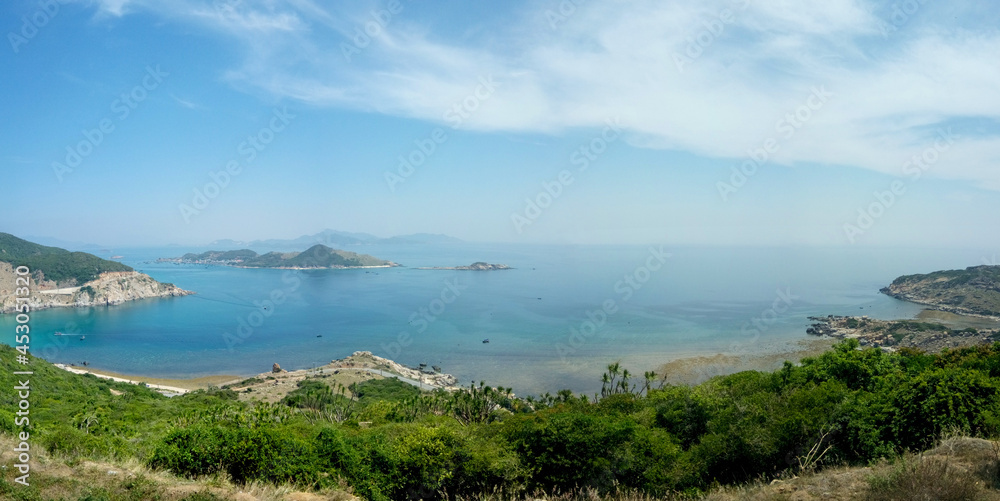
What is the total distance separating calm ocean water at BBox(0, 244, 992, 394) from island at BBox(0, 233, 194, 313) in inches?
190

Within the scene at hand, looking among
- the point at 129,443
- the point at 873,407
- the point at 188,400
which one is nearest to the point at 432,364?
the point at 188,400

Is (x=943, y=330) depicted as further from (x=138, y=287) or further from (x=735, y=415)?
(x=138, y=287)

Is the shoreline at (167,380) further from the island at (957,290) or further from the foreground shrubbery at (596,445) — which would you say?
the island at (957,290)

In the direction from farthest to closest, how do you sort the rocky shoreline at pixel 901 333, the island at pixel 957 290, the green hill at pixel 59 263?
the green hill at pixel 59 263, the island at pixel 957 290, the rocky shoreline at pixel 901 333

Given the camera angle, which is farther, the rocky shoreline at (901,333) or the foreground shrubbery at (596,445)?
the rocky shoreline at (901,333)

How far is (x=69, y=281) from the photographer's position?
94.3m

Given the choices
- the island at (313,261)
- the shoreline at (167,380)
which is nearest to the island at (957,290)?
the shoreline at (167,380)

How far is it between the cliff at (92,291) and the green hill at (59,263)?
1754 mm

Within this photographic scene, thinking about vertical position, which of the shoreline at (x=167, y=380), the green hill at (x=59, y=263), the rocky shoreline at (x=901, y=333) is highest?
the green hill at (x=59, y=263)

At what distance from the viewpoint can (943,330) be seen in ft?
177

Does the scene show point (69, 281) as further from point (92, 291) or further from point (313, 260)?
point (313, 260)

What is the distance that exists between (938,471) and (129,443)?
1862cm

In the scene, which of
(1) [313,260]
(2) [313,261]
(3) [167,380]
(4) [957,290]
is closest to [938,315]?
(4) [957,290]

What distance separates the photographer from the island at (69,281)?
86.1 metres
